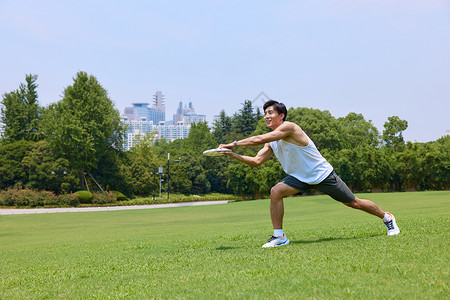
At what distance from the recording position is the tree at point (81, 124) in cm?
6075

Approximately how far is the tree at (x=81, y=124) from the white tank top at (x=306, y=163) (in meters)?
58.0

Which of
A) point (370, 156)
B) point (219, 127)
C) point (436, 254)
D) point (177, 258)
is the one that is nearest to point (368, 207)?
point (436, 254)

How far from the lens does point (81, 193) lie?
189ft

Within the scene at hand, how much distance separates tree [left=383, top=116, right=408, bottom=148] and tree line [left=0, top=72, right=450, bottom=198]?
0.16m

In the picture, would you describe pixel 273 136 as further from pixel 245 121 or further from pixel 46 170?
pixel 245 121

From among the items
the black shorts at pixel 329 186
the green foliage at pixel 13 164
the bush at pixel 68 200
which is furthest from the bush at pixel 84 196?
the black shorts at pixel 329 186

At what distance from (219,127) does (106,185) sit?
3749 cm

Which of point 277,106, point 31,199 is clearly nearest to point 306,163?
point 277,106

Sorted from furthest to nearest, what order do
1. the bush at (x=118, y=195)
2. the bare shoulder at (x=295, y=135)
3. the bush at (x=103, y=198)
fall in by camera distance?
the bush at (x=118, y=195), the bush at (x=103, y=198), the bare shoulder at (x=295, y=135)

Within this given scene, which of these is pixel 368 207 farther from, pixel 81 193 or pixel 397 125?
pixel 397 125

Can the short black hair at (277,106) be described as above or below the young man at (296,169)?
above

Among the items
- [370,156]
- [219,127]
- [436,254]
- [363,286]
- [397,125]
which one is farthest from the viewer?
[219,127]

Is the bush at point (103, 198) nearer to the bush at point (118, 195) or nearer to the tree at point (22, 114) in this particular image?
the bush at point (118, 195)

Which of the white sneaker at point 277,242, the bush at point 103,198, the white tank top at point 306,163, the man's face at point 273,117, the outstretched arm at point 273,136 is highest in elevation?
the man's face at point 273,117
